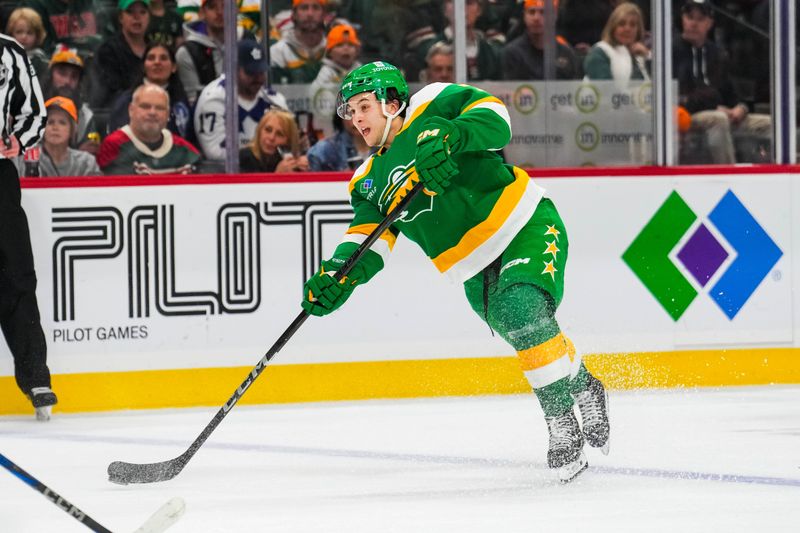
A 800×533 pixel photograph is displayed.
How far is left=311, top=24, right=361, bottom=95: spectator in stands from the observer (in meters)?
4.71

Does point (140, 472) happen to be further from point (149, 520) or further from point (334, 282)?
point (149, 520)

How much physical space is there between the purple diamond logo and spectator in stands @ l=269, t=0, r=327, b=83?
4.51 ft

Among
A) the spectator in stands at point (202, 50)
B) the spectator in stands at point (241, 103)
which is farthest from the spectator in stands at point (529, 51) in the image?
the spectator in stands at point (202, 50)

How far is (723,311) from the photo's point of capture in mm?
4793

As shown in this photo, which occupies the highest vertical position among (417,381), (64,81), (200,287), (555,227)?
(64,81)

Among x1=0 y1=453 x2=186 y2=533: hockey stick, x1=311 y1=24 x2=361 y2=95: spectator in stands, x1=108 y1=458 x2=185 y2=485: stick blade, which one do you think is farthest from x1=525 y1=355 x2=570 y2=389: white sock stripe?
x1=311 y1=24 x2=361 y2=95: spectator in stands

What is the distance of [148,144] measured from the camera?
4.59m

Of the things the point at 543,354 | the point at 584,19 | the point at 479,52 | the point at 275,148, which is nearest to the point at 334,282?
the point at 543,354

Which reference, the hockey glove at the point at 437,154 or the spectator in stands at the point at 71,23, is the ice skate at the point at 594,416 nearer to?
the hockey glove at the point at 437,154

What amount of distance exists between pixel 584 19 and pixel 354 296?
126cm

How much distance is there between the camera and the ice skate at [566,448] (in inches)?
124

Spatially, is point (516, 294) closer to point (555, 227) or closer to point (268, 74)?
point (555, 227)

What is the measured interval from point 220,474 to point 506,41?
80.8 inches

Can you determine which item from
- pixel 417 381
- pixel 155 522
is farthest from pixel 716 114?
pixel 155 522
